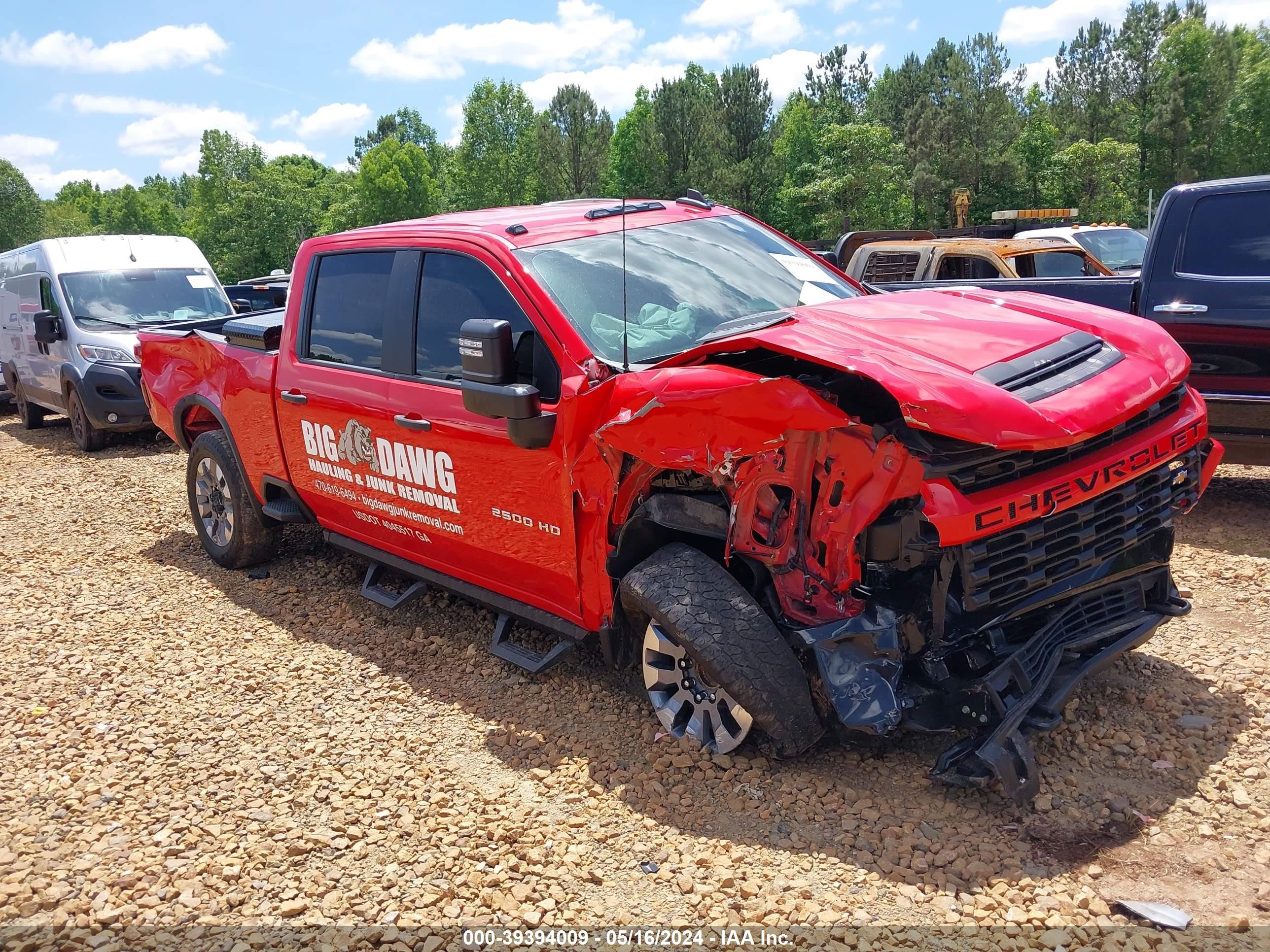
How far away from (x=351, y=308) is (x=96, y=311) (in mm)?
8103

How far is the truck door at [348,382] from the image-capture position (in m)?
4.44

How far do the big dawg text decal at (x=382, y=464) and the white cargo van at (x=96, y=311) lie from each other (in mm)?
6723

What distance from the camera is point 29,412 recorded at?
42.6ft

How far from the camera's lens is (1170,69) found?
4544 centimetres

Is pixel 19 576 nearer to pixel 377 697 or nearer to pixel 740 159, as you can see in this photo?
pixel 377 697

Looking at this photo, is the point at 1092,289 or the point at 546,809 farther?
the point at 1092,289

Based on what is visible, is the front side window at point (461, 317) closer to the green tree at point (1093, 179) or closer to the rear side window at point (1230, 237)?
the rear side window at point (1230, 237)

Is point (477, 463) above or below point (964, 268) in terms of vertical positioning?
below

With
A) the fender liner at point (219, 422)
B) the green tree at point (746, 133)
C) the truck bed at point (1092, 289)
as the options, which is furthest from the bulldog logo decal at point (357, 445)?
the green tree at point (746, 133)

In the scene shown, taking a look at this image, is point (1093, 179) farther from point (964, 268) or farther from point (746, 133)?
point (964, 268)

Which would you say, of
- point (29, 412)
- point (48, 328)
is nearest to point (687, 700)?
point (48, 328)

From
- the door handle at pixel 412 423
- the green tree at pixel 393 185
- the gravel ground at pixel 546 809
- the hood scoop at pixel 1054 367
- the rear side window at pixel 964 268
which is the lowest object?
the gravel ground at pixel 546 809

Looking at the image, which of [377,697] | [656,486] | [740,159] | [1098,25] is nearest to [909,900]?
[656,486]

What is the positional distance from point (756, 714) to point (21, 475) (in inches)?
382
